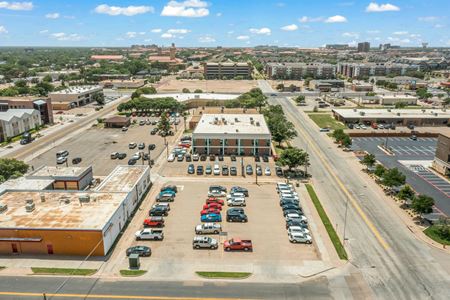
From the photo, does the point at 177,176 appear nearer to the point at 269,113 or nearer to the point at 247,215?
the point at 247,215

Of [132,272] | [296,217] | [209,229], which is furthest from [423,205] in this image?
[132,272]

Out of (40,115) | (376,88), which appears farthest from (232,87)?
(40,115)

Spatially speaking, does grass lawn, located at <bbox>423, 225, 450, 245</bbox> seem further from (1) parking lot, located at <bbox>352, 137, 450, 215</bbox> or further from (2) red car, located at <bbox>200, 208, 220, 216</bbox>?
(2) red car, located at <bbox>200, 208, 220, 216</bbox>

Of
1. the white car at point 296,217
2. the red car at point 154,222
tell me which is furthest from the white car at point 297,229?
the red car at point 154,222

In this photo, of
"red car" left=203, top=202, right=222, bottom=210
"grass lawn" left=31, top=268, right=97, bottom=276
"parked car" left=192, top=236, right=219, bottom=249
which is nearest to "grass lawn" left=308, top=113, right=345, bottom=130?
"red car" left=203, top=202, right=222, bottom=210

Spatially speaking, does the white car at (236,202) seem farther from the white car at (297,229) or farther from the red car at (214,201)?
the white car at (297,229)
